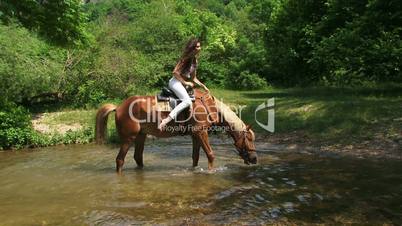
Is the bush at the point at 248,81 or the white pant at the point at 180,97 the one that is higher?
the bush at the point at 248,81

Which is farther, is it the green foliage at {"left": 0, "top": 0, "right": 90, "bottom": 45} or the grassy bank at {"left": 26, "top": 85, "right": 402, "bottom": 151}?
the green foliage at {"left": 0, "top": 0, "right": 90, "bottom": 45}

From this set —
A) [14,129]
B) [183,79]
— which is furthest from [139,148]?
[14,129]

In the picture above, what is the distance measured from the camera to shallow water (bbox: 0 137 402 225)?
6934 millimetres

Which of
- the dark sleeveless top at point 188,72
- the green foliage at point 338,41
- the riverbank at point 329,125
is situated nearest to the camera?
the dark sleeveless top at point 188,72

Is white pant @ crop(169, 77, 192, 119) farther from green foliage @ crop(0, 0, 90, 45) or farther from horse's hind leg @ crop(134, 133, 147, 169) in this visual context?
green foliage @ crop(0, 0, 90, 45)

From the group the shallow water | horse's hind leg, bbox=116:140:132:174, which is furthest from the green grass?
horse's hind leg, bbox=116:140:132:174

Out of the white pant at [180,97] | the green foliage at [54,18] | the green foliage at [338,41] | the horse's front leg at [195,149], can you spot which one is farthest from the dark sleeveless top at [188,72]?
the green foliage at [338,41]

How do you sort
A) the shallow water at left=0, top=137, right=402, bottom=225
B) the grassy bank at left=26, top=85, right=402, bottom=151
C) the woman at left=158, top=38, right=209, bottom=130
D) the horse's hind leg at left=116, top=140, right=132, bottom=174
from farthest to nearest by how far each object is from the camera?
the grassy bank at left=26, top=85, right=402, bottom=151, the horse's hind leg at left=116, top=140, right=132, bottom=174, the woman at left=158, top=38, right=209, bottom=130, the shallow water at left=0, top=137, right=402, bottom=225

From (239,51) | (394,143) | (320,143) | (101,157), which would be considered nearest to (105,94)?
(101,157)

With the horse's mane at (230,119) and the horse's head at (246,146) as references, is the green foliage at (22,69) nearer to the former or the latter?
the horse's mane at (230,119)

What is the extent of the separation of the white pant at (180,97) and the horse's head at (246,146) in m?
1.45

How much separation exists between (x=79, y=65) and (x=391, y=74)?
1474 centimetres

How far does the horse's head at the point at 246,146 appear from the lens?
410 inches

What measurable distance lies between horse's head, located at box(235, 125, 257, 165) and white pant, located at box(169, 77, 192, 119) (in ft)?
4.75
